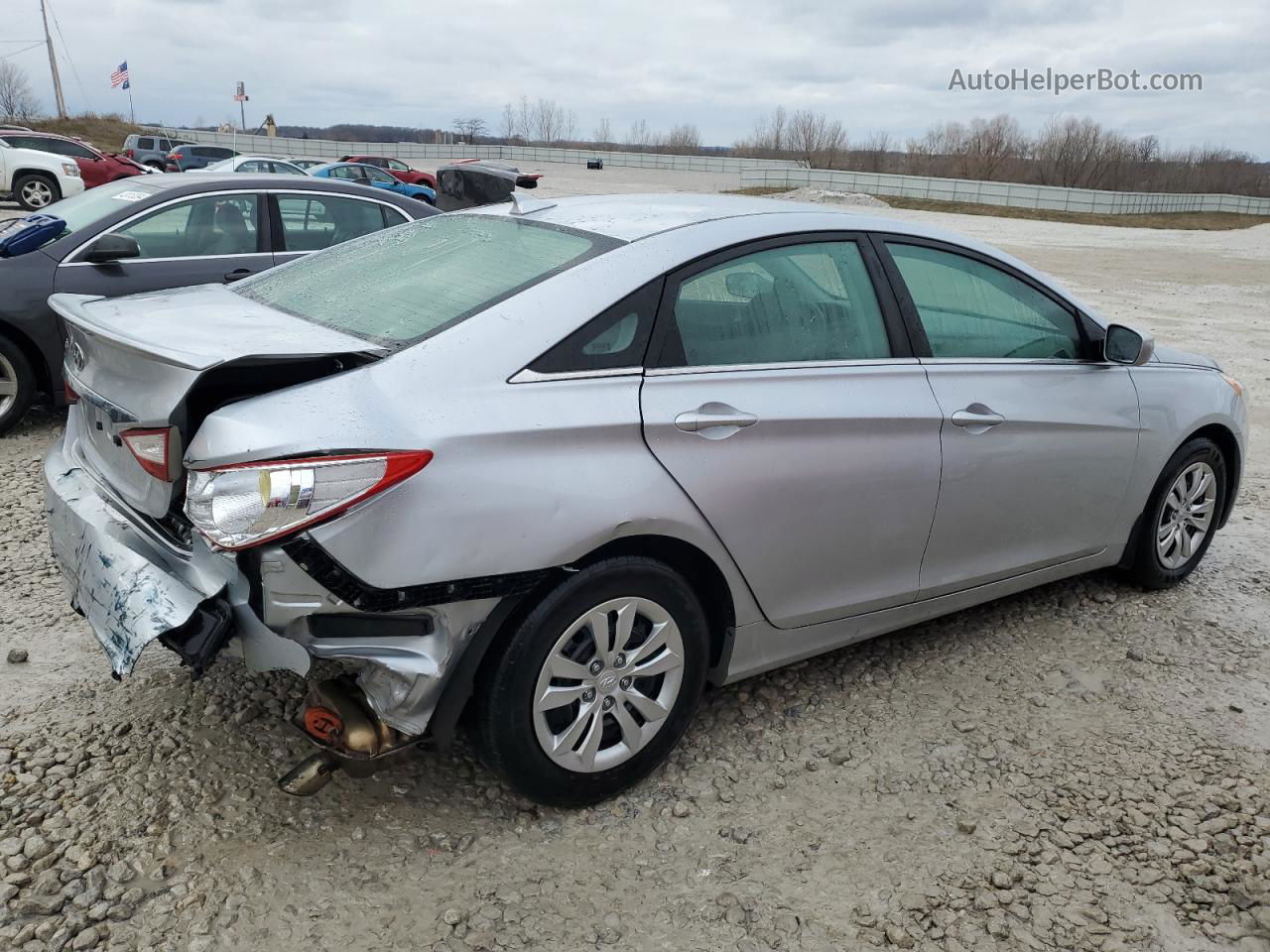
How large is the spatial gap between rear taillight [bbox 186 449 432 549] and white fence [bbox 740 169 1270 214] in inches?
1849

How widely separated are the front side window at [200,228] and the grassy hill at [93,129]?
4744 cm

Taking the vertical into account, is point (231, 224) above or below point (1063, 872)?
above

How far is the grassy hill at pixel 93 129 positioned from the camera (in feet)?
164

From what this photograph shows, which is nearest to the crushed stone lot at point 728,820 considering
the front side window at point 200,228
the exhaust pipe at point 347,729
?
the exhaust pipe at point 347,729

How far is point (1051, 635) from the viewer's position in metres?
4.09

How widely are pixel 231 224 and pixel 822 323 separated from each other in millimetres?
4727

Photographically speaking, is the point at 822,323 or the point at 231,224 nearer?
the point at 822,323

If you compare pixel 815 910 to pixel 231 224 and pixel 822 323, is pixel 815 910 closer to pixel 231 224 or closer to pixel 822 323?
pixel 822 323

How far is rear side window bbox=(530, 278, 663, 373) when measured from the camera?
2605mm

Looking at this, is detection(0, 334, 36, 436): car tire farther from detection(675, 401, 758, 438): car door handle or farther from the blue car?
the blue car

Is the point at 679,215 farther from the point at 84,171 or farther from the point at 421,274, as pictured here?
the point at 84,171

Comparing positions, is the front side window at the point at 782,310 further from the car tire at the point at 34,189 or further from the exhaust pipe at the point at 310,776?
the car tire at the point at 34,189

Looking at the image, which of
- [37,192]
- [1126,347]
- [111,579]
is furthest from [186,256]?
[37,192]

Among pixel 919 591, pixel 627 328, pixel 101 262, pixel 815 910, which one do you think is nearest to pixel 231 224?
pixel 101 262
